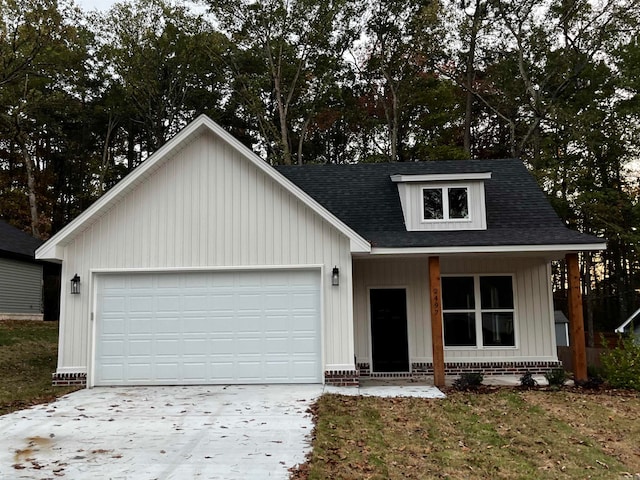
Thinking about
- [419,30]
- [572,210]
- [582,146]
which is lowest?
[572,210]

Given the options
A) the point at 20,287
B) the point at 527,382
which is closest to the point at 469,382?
the point at 527,382

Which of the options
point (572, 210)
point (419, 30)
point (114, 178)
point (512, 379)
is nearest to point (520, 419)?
point (512, 379)

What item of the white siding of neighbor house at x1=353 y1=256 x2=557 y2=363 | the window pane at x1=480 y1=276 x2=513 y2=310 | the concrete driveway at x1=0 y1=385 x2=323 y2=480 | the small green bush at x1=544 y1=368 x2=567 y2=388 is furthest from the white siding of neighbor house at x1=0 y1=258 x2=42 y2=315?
the small green bush at x1=544 y1=368 x2=567 y2=388

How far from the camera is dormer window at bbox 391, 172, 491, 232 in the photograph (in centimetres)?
1255

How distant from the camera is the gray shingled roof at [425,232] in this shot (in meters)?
11.2

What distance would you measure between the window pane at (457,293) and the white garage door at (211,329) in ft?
11.6

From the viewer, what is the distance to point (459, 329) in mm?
12734

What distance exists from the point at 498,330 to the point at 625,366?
8.90ft

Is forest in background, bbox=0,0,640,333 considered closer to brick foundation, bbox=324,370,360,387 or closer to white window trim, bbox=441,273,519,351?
white window trim, bbox=441,273,519,351

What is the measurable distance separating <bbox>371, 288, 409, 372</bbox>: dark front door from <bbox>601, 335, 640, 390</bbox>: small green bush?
13.4 feet

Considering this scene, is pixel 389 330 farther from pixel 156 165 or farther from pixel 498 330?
pixel 156 165

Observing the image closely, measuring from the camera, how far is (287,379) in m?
10.8

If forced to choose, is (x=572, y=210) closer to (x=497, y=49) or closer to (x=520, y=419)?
(x=497, y=49)

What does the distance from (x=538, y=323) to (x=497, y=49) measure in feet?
58.0
